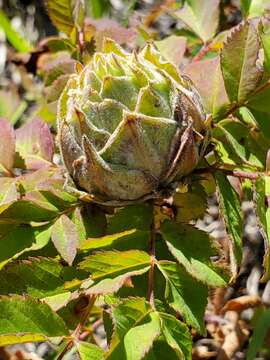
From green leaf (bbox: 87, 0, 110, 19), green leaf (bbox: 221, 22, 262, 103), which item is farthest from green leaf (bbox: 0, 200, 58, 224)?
green leaf (bbox: 87, 0, 110, 19)

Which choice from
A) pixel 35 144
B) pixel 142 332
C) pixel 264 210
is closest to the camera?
pixel 142 332

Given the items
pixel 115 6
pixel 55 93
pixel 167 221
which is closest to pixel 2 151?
pixel 55 93

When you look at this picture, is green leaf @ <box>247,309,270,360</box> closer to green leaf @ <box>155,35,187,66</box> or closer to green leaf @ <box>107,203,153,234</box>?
green leaf @ <box>107,203,153,234</box>

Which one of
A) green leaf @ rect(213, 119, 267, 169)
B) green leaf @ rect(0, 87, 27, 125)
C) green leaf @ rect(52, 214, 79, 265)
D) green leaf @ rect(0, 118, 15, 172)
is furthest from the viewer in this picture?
green leaf @ rect(0, 87, 27, 125)

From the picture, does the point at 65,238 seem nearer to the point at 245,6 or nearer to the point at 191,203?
the point at 191,203

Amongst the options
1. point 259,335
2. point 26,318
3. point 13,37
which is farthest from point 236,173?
point 13,37

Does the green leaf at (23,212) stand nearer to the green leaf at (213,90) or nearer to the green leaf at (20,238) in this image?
the green leaf at (20,238)

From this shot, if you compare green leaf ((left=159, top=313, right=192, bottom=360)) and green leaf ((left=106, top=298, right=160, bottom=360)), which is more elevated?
green leaf ((left=106, top=298, right=160, bottom=360))
